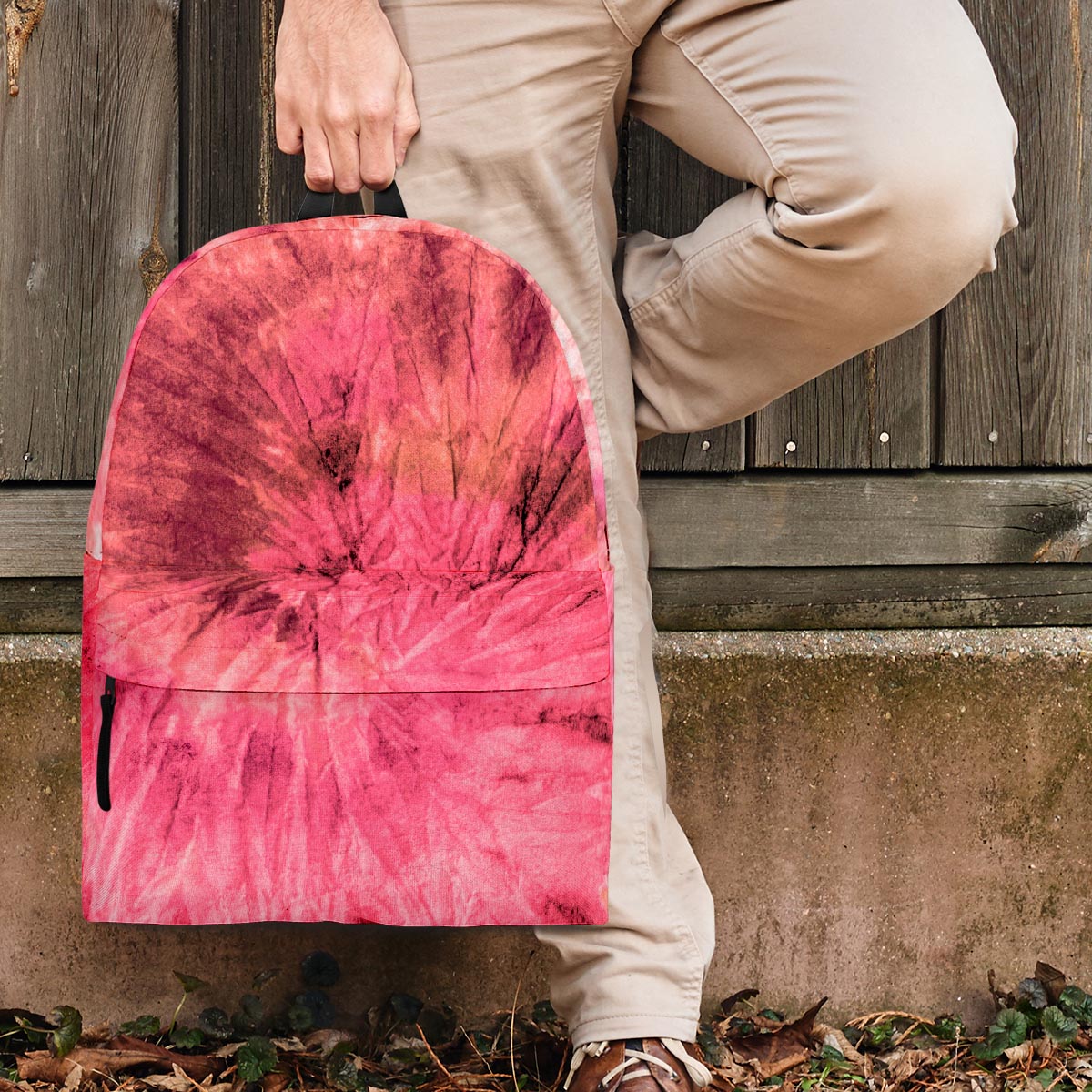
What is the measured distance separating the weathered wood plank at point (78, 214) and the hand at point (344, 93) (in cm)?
51

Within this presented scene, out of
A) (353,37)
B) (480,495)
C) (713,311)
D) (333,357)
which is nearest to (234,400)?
(333,357)

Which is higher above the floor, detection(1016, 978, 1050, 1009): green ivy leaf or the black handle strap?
the black handle strap

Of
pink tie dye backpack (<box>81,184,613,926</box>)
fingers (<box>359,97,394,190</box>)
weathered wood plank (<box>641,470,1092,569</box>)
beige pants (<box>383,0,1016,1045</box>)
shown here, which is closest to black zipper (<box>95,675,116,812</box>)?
pink tie dye backpack (<box>81,184,613,926</box>)

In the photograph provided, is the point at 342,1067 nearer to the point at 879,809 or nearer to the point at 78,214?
the point at 879,809

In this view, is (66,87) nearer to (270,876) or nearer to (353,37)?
(353,37)

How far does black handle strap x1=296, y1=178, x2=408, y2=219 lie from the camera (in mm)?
1036

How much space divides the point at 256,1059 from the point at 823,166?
1.18 metres

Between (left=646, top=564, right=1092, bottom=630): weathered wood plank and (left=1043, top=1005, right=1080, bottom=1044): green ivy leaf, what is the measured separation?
1.75ft

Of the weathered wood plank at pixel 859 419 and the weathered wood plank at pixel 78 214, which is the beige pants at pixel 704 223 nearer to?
the weathered wood plank at pixel 859 419

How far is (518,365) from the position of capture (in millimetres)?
986

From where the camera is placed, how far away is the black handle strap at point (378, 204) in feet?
3.40

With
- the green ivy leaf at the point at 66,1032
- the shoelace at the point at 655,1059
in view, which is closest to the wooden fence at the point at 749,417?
the green ivy leaf at the point at 66,1032

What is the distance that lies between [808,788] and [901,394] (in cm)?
59

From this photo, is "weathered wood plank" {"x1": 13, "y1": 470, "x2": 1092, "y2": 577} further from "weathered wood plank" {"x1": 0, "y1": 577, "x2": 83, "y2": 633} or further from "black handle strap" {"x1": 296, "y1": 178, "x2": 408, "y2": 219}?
"weathered wood plank" {"x1": 0, "y1": 577, "x2": 83, "y2": 633}
